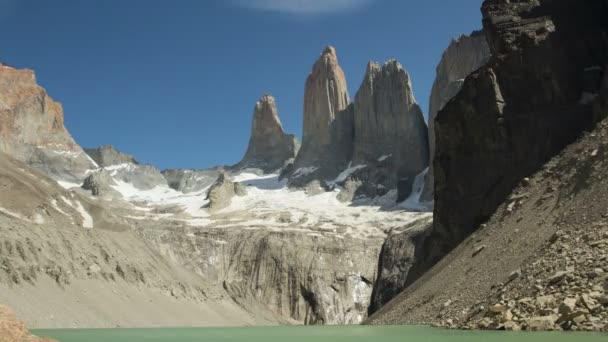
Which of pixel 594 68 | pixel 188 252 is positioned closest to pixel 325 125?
pixel 188 252

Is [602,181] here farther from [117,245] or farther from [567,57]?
[117,245]

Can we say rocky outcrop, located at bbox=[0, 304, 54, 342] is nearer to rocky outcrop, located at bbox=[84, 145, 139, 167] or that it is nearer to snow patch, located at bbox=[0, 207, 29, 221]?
snow patch, located at bbox=[0, 207, 29, 221]

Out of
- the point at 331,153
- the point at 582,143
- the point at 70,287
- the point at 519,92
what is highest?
the point at 331,153

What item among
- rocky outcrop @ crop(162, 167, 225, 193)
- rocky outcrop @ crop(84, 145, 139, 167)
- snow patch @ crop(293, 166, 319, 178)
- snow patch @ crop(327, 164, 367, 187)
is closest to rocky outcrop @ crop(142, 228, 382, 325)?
snow patch @ crop(327, 164, 367, 187)

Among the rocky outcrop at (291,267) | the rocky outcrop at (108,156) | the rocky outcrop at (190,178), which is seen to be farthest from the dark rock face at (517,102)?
the rocky outcrop at (108,156)

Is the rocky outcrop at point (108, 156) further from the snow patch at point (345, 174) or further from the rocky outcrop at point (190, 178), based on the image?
the snow patch at point (345, 174)

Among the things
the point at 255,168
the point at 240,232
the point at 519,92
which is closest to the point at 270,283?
the point at 240,232
